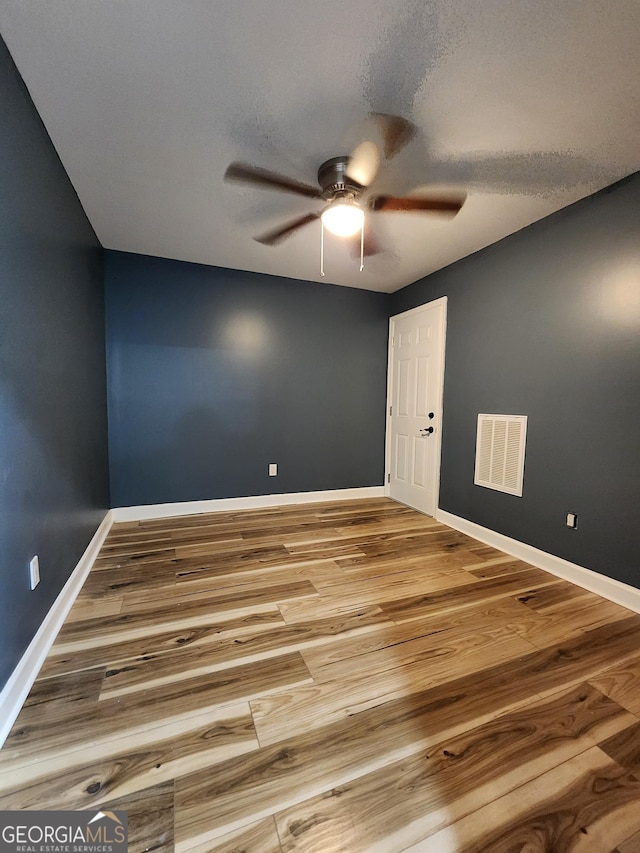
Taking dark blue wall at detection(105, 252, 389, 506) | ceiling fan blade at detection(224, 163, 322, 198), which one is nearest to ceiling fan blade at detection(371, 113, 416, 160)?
ceiling fan blade at detection(224, 163, 322, 198)

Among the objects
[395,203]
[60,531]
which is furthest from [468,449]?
[60,531]

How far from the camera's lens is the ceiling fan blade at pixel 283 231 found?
2.30 m

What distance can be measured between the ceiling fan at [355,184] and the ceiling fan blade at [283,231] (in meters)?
0.26

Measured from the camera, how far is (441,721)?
119 cm

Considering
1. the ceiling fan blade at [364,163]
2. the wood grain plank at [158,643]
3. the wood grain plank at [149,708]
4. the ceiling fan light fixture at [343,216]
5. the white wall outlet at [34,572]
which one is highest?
the ceiling fan blade at [364,163]

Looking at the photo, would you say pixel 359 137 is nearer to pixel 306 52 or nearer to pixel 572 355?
pixel 306 52

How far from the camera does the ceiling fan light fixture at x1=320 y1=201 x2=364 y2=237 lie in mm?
1834

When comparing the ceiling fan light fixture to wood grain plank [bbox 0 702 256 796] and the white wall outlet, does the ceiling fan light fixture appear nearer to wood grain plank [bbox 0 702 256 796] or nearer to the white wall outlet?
the white wall outlet

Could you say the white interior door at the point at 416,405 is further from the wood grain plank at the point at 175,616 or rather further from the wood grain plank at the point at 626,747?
the wood grain plank at the point at 626,747

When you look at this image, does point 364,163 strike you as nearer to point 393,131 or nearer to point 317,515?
point 393,131

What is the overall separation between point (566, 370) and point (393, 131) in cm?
177

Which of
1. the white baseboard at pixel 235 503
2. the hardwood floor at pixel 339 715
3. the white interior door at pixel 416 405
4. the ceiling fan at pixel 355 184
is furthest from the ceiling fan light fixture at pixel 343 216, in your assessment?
the white baseboard at pixel 235 503

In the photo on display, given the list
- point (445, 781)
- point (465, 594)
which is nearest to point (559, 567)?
point (465, 594)

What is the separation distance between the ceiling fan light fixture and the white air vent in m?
1.82
